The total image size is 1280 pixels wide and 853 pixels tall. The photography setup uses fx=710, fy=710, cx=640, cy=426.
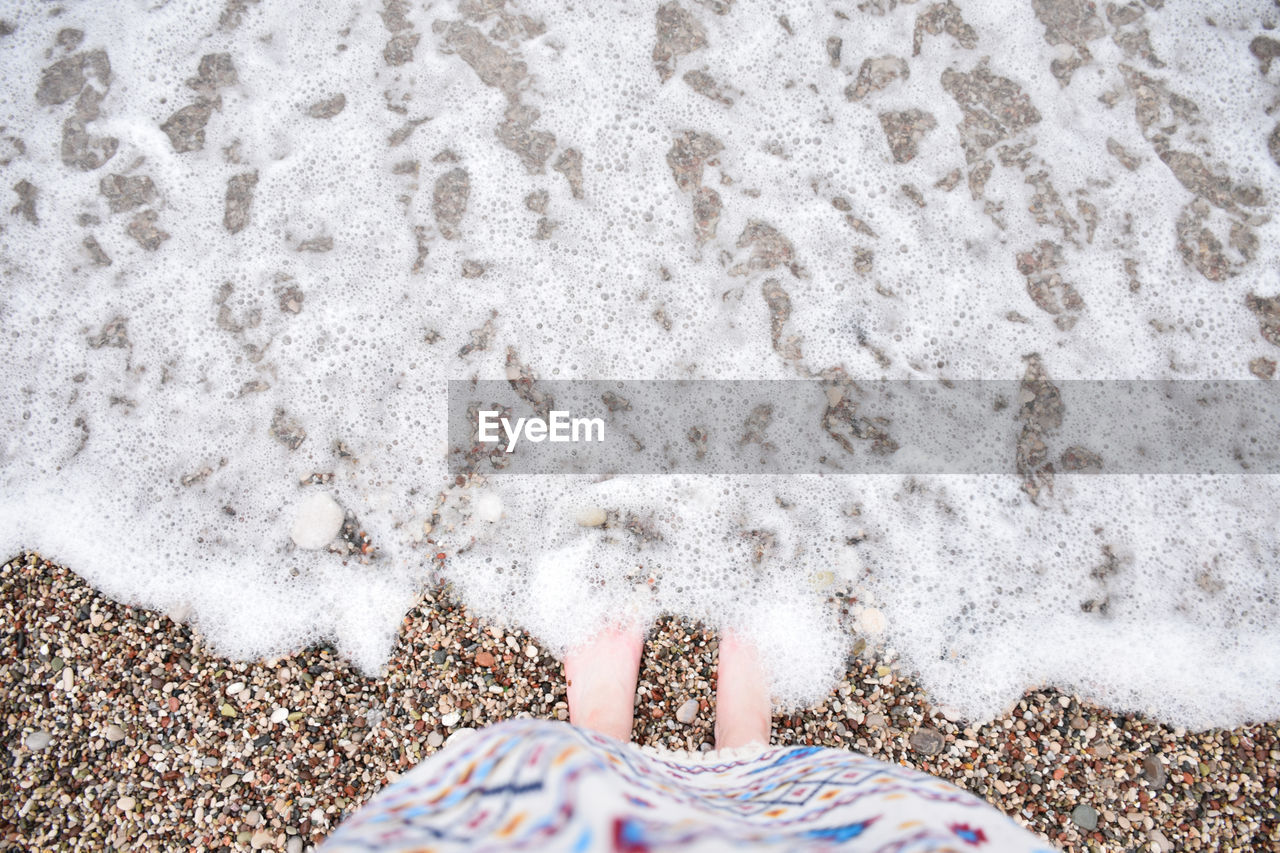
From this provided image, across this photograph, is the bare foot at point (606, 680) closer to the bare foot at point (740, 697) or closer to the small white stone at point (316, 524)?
the bare foot at point (740, 697)

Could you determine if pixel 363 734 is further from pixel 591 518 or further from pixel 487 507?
pixel 591 518

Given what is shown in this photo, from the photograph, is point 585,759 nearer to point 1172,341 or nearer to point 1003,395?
point 1003,395

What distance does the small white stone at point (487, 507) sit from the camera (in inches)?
90.7

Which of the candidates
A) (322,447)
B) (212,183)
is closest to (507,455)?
(322,447)

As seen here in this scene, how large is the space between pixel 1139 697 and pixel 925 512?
2.66 feet

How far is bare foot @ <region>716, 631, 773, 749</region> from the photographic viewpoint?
2.04 metres

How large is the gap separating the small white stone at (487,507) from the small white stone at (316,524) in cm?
43

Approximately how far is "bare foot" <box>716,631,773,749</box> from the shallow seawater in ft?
0.25

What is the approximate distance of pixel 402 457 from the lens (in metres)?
2.34

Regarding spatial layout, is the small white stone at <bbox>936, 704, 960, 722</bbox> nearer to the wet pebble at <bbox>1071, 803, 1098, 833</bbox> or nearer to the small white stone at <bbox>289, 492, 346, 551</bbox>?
the wet pebble at <bbox>1071, 803, 1098, 833</bbox>

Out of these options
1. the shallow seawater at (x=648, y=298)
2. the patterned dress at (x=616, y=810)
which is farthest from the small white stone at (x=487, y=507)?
the patterned dress at (x=616, y=810)

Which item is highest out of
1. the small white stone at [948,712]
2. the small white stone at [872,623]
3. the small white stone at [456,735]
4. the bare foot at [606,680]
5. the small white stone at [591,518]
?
the small white stone at [591,518]
